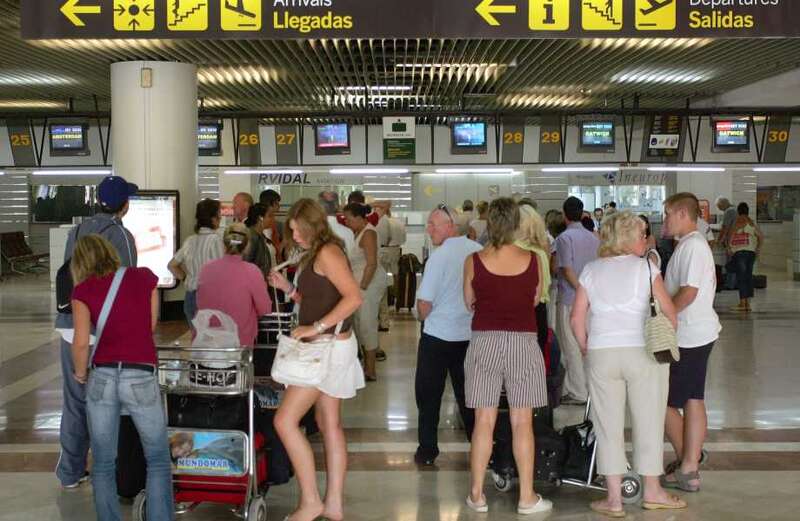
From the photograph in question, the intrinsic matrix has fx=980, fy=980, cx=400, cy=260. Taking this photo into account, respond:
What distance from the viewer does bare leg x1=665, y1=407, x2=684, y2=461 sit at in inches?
214

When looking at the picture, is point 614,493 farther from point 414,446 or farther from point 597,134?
point 597,134

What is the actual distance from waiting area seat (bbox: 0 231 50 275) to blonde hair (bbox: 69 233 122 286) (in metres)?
19.1

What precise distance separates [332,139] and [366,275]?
1084 centimetres

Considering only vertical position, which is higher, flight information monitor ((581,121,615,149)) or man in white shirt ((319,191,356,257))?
flight information monitor ((581,121,615,149))

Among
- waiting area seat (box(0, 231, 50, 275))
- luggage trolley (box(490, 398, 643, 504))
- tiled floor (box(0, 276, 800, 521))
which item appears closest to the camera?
tiled floor (box(0, 276, 800, 521))

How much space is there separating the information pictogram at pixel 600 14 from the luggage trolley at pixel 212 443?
358cm

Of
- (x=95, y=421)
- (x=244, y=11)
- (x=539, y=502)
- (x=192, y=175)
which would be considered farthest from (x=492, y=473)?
(x=192, y=175)

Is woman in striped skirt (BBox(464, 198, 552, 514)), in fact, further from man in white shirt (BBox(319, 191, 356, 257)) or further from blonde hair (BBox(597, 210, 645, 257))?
man in white shirt (BBox(319, 191, 356, 257))

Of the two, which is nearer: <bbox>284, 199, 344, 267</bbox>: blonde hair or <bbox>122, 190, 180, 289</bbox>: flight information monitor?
<bbox>284, 199, 344, 267</bbox>: blonde hair

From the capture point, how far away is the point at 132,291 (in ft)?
13.6

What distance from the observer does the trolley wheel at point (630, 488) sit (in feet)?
16.8

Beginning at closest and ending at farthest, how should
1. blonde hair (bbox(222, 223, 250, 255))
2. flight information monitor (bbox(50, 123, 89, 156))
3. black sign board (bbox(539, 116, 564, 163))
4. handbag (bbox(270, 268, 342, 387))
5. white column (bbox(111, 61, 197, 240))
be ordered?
handbag (bbox(270, 268, 342, 387))
blonde hair (bbox(222, 223, 250, 255))
white column (bbox(111, 61, 197, 240))
flight information monitor (bbox(50, 123, 89, 156))
black sign board (bbox(539, 116, 564, 163))

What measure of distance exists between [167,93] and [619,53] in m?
5.57

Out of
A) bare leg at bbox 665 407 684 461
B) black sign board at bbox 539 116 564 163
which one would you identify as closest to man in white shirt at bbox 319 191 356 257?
bare leg at bbox 665 407 684 461
